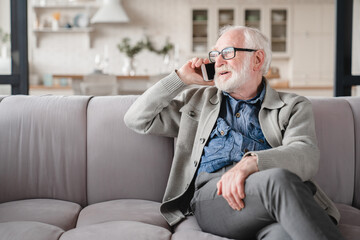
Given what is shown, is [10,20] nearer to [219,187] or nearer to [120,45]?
[219,187]

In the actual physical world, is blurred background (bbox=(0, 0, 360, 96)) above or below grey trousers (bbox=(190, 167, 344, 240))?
above

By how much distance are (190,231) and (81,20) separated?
6.12m

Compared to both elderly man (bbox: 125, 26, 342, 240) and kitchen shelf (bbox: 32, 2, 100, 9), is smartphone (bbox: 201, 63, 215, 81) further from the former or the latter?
kitchen shelf (bbox: 32, 2, 100, 9)

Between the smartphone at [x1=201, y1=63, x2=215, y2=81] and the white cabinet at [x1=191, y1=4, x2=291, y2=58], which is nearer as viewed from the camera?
the smartphone at [x1=201, y1=63, x2=215, y2=81]

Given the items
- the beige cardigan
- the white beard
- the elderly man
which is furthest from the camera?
the white beard

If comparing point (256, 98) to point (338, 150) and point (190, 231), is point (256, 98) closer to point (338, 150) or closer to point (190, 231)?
point (338, 150)

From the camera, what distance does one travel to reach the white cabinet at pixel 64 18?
695 cm

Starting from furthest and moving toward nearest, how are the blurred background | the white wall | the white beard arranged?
the blurred background, the white wall, the white beard

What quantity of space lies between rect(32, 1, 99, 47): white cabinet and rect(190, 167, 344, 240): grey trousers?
19.7ft

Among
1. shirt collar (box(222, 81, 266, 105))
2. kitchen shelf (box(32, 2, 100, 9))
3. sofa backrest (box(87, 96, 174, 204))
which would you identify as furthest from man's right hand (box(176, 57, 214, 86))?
kitchen shelf (box(32, 2, 100, 9))

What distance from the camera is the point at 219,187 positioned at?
1.37 metres

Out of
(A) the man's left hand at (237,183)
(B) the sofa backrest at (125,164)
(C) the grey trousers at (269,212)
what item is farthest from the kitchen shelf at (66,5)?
(A) the man's left hand at (237,183)

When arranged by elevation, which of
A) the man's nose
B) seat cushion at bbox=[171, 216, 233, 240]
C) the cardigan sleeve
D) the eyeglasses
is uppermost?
the eyeglasses

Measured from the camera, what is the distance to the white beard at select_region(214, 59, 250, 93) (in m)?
1.70
